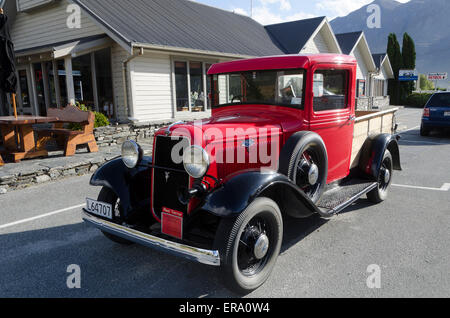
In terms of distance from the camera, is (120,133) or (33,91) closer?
(120,133)

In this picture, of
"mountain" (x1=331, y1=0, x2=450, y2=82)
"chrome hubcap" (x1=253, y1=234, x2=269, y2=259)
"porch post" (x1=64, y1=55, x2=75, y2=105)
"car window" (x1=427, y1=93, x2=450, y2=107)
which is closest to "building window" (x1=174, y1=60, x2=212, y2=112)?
"porch post" (x1=64, y1=55, x2=75, y2=105)

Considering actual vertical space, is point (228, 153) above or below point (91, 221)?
above

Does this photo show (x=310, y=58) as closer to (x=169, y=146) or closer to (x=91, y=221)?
(x=169, y=146)

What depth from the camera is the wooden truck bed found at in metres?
4.71

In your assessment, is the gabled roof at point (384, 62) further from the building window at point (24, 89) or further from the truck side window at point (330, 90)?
the truck side window at point (330, 90)

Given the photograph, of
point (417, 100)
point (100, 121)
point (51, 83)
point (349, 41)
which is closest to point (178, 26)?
point (51, 83)

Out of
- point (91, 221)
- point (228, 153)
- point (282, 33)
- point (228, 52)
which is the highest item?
point (282, 33)

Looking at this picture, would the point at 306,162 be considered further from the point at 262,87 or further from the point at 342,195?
the point at 262,87

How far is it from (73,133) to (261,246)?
6467 millimetres

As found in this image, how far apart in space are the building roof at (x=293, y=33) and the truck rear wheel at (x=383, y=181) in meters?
13.7

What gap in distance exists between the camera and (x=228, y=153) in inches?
123

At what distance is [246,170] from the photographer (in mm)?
2949

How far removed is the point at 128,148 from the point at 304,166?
1887 millimetres
